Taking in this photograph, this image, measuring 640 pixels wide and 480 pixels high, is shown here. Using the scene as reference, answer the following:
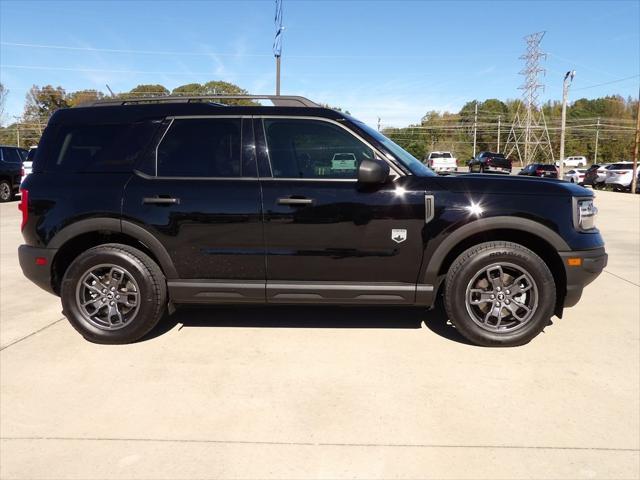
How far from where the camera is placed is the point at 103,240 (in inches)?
161

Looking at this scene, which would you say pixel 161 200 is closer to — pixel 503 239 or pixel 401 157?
pixel 401 157

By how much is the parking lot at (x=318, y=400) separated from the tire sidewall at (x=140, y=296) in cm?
11

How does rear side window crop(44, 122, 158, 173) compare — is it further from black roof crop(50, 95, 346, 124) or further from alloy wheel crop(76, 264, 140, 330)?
alloy wheel crop(76, 264, 140, 330)

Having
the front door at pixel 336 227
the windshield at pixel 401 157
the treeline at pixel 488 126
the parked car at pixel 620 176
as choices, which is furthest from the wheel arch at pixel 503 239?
the treeline at pixel 488 126

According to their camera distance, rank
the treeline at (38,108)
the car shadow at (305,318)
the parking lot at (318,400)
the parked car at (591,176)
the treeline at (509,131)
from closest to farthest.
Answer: the parking lot at (318,400) < the car shadow at (305,318) < the parked car at (591,176) < the treeline at (38,108) < the treeline at (509,131)

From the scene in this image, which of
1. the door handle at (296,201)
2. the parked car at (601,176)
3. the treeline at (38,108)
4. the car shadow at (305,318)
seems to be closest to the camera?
the door handle at (296,201)

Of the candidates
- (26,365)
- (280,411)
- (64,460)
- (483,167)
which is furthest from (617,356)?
(483,167)

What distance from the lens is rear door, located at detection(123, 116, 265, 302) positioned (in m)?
3.76

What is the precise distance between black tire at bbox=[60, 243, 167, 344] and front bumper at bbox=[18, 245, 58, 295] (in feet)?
0.55

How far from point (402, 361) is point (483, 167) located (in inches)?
1301

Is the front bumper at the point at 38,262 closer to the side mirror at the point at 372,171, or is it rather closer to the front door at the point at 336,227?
the front door at the point at 336,227

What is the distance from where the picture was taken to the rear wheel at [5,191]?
16531mm

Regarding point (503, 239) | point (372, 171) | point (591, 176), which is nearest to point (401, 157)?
point (372, 171)

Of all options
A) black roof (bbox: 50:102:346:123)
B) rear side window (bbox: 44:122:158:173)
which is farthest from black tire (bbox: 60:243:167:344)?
black roof (bbox: 50:102:346:123)
